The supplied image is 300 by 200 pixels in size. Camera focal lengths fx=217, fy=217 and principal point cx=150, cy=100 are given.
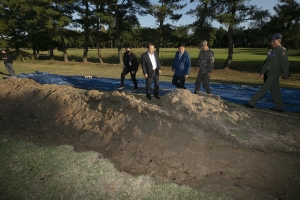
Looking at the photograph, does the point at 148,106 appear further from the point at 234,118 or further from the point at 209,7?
the point at 209,7

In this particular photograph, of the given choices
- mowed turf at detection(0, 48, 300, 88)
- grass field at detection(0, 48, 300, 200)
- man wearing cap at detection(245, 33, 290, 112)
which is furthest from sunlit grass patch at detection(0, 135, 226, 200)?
mowed turf at detection(0, 48, 300, 88)

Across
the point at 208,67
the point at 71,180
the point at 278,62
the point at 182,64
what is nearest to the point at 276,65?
the point at 278,62

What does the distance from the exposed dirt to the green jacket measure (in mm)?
1254

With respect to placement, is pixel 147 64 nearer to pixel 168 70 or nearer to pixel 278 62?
pixel 278 62

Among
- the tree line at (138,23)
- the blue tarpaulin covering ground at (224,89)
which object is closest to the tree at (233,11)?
the tree line at (138,23)

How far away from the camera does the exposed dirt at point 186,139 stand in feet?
10.3

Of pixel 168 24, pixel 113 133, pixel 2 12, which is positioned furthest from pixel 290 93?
pixel 2 12

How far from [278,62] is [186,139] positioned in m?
3.35

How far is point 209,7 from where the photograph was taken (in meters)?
15.7

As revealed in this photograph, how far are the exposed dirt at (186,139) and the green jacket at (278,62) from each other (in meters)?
1.25

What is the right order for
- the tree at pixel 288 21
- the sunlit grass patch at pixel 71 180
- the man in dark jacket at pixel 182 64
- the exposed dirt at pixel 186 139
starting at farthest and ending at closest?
the tree at pixel 288 21
the man in dark jacket at pixel 182 64
the exposed dirt at pixel 186 139
the sunlit grass patch at pixel 71 180

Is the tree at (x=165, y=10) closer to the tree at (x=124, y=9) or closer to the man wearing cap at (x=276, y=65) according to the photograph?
the tree at (x=124, y=9)

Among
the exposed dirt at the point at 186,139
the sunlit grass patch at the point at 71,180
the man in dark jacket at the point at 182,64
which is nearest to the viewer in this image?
the sunlit grass patch at the point at 71,180

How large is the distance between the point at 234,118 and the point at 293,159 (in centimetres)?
113
